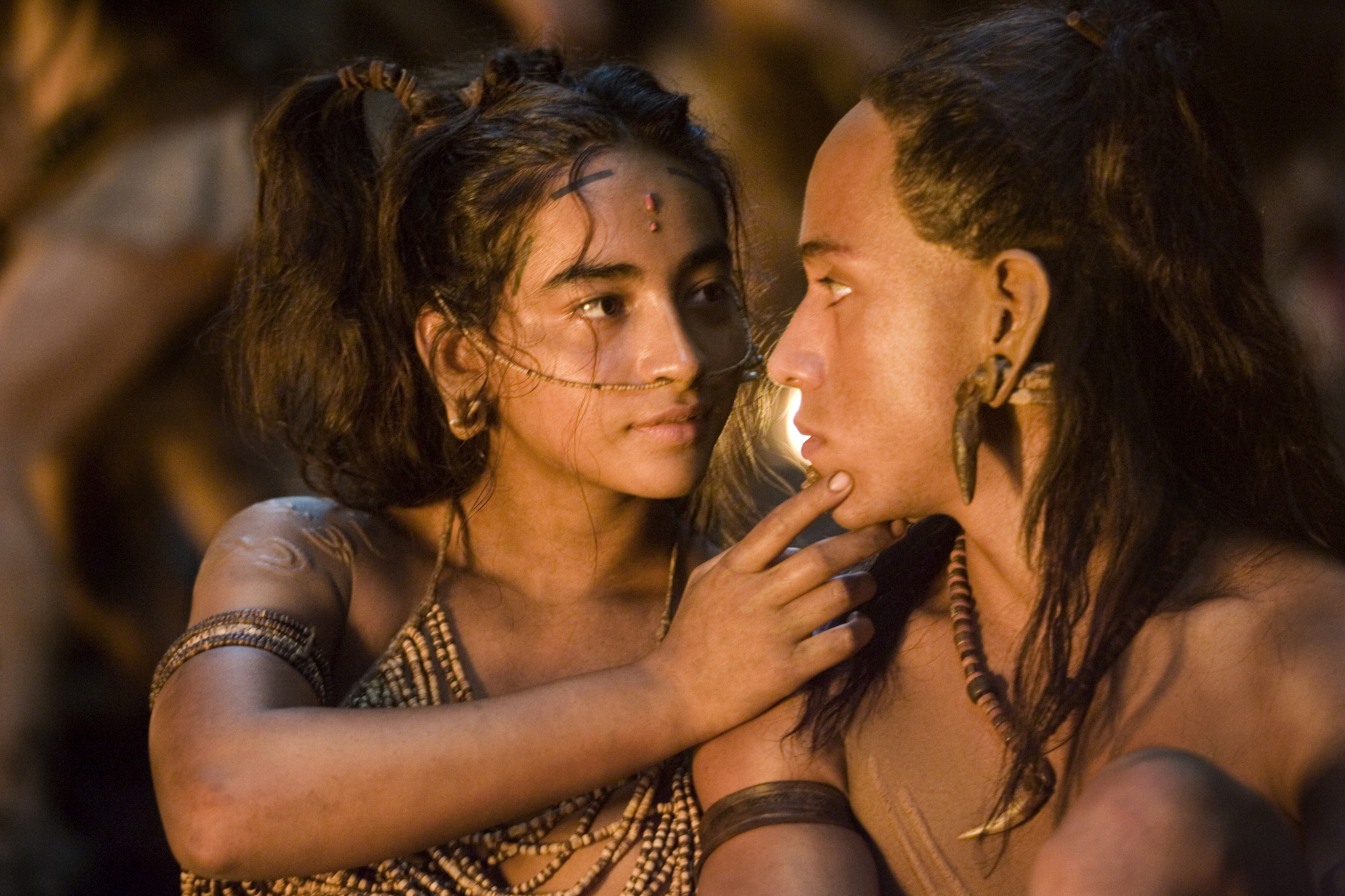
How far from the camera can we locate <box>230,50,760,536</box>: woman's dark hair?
199cm

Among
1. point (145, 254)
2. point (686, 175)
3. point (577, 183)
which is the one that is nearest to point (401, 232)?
point (577, 183)

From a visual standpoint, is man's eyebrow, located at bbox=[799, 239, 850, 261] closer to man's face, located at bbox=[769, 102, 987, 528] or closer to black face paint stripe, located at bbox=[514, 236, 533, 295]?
man's face, located at bbox=[769, 102, 987, 528]

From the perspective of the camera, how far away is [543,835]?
1.84 m

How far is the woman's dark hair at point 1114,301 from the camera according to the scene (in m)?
1.50

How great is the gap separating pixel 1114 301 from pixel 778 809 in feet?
2.16

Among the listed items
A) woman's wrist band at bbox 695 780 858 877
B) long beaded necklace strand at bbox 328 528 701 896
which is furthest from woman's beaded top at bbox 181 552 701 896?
woman's wrist band at bbox 695 780 858 877

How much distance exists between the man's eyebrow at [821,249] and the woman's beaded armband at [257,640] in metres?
0.79

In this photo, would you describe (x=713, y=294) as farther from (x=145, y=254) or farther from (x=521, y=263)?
(x=145, y=254)

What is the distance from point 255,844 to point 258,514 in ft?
1.78

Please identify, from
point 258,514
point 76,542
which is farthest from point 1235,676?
point 76,542

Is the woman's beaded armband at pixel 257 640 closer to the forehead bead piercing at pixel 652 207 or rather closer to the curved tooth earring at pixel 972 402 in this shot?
the forehead bead piercing at pixel 652 207

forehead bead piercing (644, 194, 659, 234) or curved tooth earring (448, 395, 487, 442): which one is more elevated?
forehead bead piercing (644, 194, 659, 234)

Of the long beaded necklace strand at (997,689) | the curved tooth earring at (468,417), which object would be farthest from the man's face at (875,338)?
the curved tooth earring at (468,417)

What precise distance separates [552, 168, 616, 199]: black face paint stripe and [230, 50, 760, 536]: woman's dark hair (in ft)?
0.08
